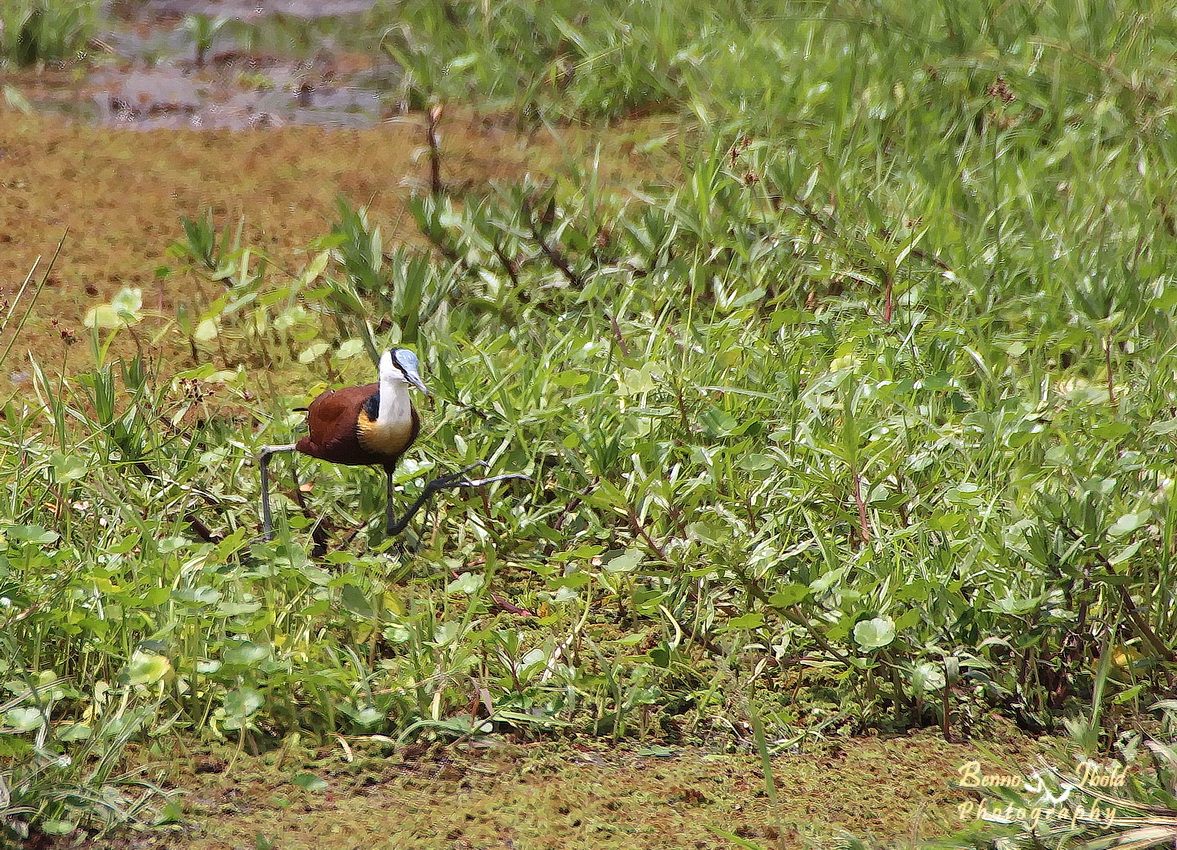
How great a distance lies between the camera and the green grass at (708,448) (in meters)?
2.60

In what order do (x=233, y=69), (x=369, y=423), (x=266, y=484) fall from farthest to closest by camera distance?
1. (x=233, y=69)
2. (x=266, y=484)
3. (x=369, y=423)

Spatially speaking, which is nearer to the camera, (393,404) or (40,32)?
(393,404)

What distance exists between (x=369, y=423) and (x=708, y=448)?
2.79 ft

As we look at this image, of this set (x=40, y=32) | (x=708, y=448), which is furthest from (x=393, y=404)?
(x=40, y=32)

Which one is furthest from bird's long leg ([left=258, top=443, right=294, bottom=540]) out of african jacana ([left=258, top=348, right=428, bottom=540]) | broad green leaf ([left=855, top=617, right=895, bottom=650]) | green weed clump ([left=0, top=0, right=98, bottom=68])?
green weed clump ([left=0, top=0, right=98, bottom=68])

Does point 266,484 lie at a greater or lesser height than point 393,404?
lesser

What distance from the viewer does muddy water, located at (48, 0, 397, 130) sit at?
6.14 m

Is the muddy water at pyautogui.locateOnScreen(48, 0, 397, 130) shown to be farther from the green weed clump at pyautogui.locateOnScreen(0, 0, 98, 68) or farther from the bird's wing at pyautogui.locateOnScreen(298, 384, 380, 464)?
the bird's wing at pyautogui.locateOnScreen(298, 384, 380, 464)

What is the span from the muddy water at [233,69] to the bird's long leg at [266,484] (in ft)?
10.3

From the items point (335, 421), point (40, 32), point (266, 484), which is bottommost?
point (266, 484)

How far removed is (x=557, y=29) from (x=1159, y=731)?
4664mm

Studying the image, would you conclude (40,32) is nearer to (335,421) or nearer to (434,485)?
(335,421)

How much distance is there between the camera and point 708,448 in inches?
128

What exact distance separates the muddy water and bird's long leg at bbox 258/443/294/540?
3.13m
